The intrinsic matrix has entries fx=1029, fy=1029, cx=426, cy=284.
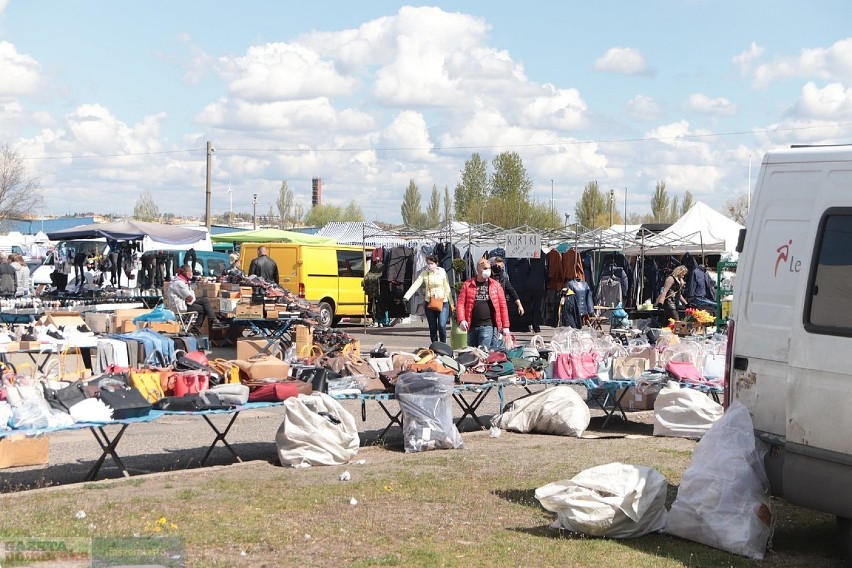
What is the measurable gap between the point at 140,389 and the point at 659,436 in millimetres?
5395

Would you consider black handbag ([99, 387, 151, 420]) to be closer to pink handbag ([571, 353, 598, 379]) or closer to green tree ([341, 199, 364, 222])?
pink handbag ([571, 353, 598, 379])

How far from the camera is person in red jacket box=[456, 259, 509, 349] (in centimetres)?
1378

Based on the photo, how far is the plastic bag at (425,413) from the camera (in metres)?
9.91

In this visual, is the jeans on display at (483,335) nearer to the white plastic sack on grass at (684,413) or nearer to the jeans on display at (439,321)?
the jeans on display at (439,321)

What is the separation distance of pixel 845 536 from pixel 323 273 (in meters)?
19.2

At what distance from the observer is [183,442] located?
1059cm

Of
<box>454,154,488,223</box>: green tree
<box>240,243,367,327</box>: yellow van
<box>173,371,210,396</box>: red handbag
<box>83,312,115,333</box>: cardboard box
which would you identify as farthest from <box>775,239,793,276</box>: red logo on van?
<box>454,154,488,223</box>: green tree

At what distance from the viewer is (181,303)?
1950cm

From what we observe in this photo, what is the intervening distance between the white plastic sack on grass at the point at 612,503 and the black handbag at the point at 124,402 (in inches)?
141

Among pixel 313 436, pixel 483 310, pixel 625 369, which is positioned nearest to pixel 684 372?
pixel 625 369

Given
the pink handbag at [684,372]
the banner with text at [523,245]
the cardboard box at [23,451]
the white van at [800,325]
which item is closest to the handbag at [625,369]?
the pink handbag at [684,372]

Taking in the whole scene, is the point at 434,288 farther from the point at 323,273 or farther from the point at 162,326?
the point at 323,273

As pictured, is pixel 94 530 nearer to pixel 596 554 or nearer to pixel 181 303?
pixel 596 554

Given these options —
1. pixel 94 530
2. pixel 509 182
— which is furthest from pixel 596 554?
pixel 509 182
